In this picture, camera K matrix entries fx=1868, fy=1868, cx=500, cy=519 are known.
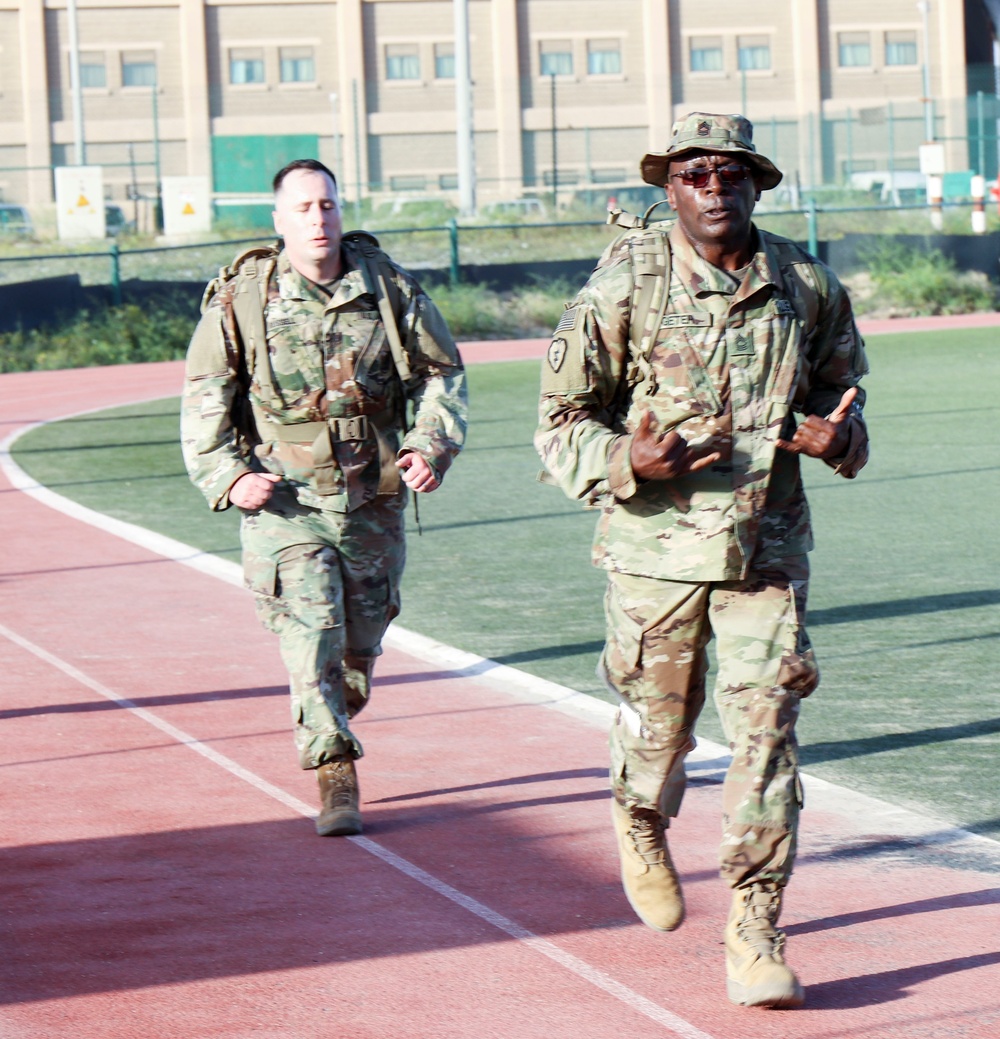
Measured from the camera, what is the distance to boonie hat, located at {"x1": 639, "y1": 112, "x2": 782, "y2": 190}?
432 cm

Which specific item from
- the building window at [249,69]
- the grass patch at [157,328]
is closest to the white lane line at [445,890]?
the grass patch at [157,328]

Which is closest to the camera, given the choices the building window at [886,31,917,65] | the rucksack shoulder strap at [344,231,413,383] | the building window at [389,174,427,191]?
the rucksack shoulder strap at [344,231,413,383]

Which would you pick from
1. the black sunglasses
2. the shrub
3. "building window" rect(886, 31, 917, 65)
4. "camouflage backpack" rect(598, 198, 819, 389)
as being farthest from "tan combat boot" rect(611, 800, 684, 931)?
"building window" rect(886, 31, 917, 65)

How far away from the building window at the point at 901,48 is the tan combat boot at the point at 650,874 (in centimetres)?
6989

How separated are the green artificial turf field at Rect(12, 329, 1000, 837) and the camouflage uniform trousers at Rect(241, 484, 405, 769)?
1.72 m

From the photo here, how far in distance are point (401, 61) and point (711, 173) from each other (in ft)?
220

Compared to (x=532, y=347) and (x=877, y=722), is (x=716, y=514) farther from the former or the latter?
(x=532, y=347)

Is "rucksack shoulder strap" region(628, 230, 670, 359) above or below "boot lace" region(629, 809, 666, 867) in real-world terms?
→ above

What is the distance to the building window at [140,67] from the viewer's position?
224 ft

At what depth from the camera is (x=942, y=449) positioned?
14.9 m

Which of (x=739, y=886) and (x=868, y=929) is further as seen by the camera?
(x=868, y=929)

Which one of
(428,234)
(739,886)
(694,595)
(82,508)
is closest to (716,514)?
(694,595)

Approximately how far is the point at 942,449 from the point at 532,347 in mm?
13785

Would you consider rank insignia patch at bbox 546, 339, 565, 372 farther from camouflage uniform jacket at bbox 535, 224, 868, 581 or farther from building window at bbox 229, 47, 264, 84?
building window at bbox 229, 47, 264, 84
